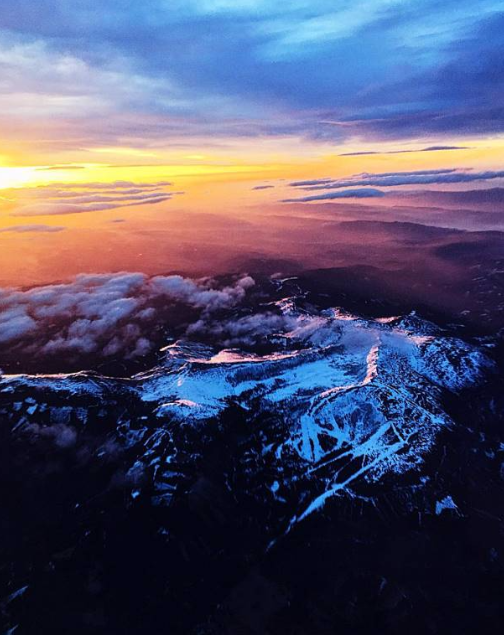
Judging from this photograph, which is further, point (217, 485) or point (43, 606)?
point (217, 485)

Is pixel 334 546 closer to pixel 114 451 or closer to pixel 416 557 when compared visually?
pixel 416 557

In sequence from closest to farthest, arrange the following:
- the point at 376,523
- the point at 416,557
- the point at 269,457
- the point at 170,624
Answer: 1. the point at 170,624
2. the point at 416,557
3. the point at 376,523
4. the point at 269,457

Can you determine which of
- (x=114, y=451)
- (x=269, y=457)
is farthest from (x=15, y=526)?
(x=269, y=457)

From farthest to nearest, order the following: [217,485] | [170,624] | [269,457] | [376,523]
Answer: [269,457] → [217,485] → [376,523] → [170,624]

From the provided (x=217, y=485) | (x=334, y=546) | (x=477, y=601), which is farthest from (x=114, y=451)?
(x=477, y=601)

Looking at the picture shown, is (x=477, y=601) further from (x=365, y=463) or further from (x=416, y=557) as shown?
(x=365, y=463)

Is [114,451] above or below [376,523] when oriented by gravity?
above

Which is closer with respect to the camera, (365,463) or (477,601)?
(477,601)

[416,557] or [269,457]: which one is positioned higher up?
[269,457]

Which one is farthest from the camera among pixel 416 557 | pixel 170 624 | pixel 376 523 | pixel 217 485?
pixel 217 485
